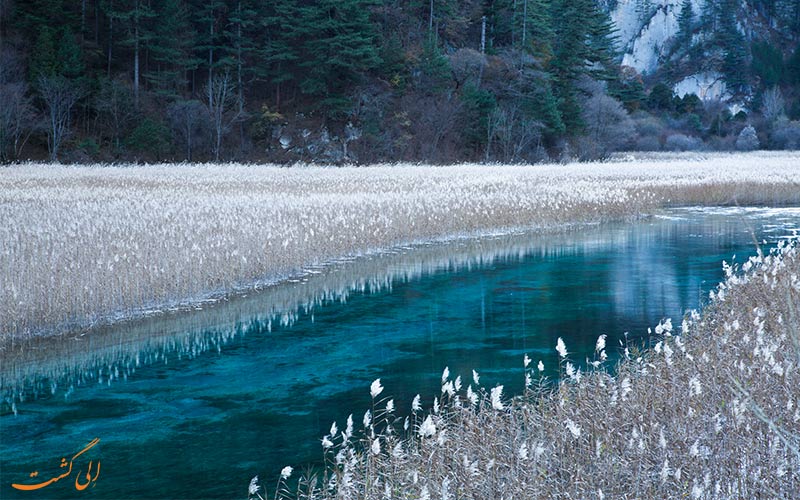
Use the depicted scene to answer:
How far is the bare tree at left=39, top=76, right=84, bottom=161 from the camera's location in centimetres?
3972

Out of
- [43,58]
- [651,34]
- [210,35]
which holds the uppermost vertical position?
[651,34]

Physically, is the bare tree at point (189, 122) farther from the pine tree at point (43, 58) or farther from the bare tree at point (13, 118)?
the bare tree at point (13, 118)

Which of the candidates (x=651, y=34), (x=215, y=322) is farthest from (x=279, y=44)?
(x=651, y=34)

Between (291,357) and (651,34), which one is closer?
(291,357)

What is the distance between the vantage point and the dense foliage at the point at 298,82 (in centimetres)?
4188

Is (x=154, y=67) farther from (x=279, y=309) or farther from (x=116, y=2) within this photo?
(x=279, y=309)

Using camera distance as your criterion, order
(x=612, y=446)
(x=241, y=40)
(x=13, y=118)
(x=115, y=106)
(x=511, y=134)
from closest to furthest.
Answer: (x=612, y=446) → (x=13, y=118) → (x=115, y=106) → (x=241, y=40) → (x=511, y=134)

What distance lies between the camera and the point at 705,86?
95.4m

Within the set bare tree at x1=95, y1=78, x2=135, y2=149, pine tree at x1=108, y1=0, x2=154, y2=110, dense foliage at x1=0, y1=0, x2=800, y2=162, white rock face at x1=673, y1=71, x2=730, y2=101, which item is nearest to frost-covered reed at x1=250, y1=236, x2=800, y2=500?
dense foliage at x1=0, y1=0, x2=800, y2=162

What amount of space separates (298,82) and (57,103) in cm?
1334

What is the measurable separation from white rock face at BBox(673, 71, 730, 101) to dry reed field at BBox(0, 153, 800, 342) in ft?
220

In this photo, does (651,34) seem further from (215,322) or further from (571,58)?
(215,322)

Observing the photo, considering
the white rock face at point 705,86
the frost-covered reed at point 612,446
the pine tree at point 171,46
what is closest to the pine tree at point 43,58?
the pine tree at point 171,46

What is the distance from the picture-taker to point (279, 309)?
11.3 meters
